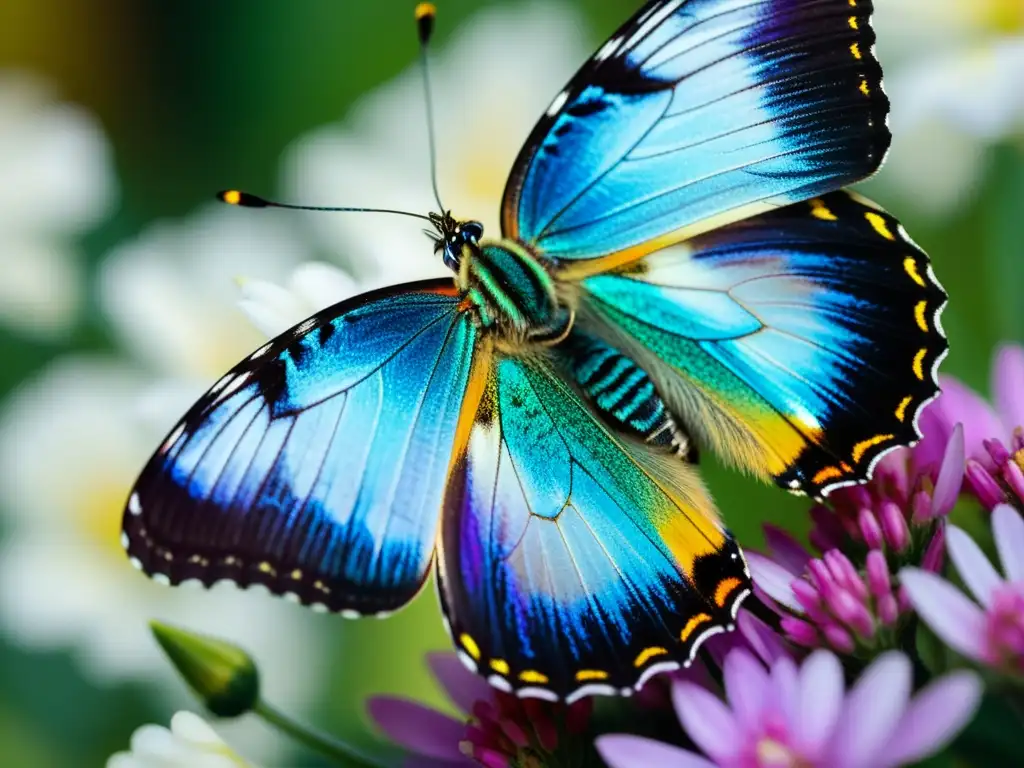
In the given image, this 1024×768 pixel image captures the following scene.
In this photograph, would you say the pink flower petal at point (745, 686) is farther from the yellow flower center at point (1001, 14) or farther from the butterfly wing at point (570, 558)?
the yellow flower center at point (1001, 14)

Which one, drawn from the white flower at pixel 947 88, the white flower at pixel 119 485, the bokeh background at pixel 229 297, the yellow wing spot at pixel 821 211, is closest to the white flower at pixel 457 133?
the bokeh background at pixel 229 297

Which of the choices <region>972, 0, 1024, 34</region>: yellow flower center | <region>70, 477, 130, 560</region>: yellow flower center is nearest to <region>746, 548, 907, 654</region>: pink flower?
<region>972, 0, 1024, 34</region>: yellow flower center

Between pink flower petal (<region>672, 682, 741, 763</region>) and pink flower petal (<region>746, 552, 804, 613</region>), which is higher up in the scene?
pink flower petal (<region>746, 552, 804, 613</region>)

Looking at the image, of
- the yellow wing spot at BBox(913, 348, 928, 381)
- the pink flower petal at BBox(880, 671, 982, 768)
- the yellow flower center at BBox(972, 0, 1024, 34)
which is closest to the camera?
the pink flower petal at BBox(880, 671, 982, 768)

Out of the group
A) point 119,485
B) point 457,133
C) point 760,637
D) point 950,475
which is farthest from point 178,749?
point 457,133

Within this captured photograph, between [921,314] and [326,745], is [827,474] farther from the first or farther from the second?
[326,745]

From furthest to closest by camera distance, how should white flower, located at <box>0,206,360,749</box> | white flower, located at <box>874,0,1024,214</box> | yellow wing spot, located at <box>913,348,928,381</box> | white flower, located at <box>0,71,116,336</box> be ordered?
1. white flower, located at <box>0,71,116,336</box>
2. white flower, located at <box>0,206,360,749</box>
3. white flower, located at <box>874,0,1024,214</box>
4. yellow wing spot, located at <box>913,348,928,381</box>

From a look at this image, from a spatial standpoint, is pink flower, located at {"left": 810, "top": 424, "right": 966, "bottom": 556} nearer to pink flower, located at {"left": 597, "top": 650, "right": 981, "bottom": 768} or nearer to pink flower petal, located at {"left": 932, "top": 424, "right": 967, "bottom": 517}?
pink flower petal, located at {"left": 932, "top": 424, "right": 967, "bottom": 517}
